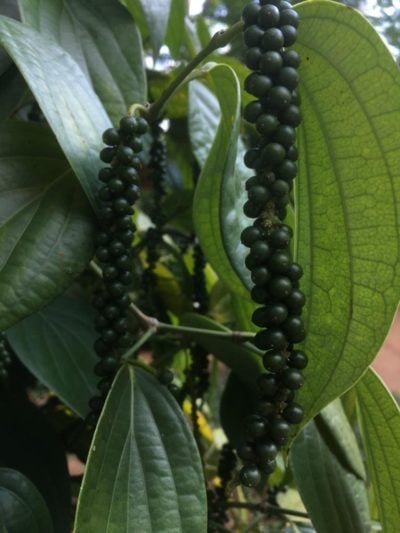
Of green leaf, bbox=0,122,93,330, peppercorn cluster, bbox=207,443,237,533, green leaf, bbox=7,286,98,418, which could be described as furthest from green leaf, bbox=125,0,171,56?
peppercorn cluster, bbox=207,443,237,533

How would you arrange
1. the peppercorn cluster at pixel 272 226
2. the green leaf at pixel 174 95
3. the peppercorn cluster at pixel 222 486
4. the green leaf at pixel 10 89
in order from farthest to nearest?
the green leaf at pixel 174 95 < the peppercorn cluster at pixel 222 486 < the green leaf at pixel 10 89 < the peppercorn cluster at pixel 272 226

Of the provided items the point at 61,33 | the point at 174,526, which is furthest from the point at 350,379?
the point at 61,33

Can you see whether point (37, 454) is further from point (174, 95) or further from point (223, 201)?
point (174, 95)

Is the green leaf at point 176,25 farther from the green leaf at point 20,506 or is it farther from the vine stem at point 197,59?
the green leaf at point 20,506

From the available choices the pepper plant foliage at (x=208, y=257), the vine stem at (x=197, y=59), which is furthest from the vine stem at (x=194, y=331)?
the vine stem at (x=197, y=59)

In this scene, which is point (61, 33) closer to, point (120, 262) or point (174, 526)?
point (120, 262)

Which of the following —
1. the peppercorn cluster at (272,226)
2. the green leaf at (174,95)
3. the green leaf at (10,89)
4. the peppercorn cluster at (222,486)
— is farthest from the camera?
the green leaf at (174,95)

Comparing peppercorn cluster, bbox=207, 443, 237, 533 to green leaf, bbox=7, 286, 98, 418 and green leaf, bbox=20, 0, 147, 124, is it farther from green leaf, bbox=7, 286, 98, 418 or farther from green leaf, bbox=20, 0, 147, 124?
green leaf, bbox=20, 0, 147, 124
